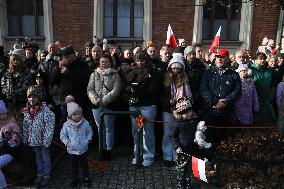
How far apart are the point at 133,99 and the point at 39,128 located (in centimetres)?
152

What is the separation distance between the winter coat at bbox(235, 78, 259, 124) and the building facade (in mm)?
7019

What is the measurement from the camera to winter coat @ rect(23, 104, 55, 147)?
187 inches

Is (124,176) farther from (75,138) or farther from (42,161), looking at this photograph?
(42,161)

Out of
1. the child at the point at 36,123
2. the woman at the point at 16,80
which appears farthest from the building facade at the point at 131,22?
the child at the point at 36,123

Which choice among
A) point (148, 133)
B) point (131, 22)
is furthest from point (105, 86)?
point (131, 22)

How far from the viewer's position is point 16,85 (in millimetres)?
5621

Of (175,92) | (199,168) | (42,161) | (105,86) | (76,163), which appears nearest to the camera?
(199,168)

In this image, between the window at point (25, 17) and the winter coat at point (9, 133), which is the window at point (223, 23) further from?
the winter coat at point (9, 133)

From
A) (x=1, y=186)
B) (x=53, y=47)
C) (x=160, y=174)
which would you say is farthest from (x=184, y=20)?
(x=1, y=186)

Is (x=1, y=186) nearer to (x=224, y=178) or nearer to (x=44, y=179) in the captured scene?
(x=44, y=179)

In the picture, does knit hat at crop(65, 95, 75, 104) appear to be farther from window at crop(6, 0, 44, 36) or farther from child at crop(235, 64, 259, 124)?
window at crop(6, 0, 44, 36)

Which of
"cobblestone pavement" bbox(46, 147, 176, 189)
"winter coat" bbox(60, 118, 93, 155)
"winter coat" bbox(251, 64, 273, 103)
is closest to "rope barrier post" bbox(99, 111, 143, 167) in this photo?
"cobblestone pavement" bbox(46, 147, 176, 189)

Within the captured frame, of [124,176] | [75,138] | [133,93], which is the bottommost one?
[124,176]

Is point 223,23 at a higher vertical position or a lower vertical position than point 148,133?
higher
